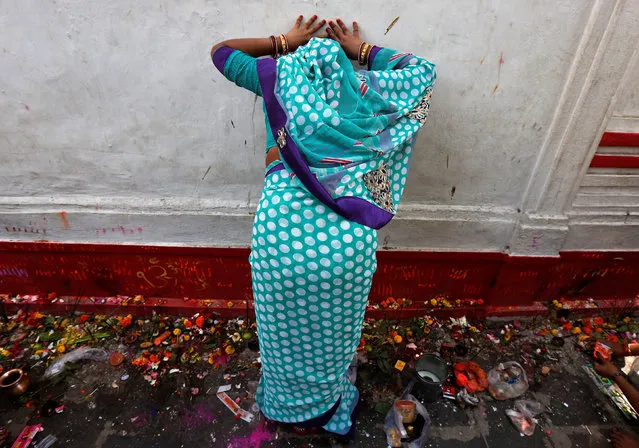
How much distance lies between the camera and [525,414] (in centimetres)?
240

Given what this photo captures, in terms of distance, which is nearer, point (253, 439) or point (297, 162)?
point (297, 162)

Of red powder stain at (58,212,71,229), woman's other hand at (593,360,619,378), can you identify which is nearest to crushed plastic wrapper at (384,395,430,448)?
woman's other hand at (593,360,619,378)

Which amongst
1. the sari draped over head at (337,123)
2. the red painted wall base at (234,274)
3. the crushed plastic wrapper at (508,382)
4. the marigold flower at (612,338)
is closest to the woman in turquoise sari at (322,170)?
the sari draped over head at (337,123)

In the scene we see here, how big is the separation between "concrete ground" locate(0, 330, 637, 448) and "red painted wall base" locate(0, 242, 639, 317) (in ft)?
1.92

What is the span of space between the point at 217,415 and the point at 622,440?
2.56 meters

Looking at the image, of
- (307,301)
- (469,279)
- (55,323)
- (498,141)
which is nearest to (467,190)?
(498,141)

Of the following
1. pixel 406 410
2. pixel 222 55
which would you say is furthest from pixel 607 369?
pixel 222 55

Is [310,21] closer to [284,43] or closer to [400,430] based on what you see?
[284,43]

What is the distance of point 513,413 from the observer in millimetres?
2396

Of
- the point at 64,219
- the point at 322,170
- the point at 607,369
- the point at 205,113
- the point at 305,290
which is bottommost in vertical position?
the point at 607,369

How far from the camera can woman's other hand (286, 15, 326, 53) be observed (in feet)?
5.73

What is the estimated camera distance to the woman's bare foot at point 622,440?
2055 millimetres

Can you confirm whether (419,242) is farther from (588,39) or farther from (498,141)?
(588,39)

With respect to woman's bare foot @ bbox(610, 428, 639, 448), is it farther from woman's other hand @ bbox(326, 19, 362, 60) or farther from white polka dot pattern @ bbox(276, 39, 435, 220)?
woman's other hand @ bbox(326, 19, 362, 60)
